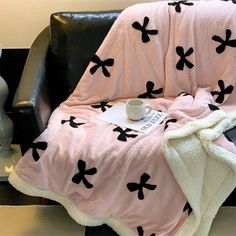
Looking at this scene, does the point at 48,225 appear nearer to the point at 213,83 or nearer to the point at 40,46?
the point at 40,46

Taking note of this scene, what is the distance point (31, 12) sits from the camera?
7.48 feet

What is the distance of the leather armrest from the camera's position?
5.46 feet

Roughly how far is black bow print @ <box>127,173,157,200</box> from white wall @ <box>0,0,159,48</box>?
1049 millimetres

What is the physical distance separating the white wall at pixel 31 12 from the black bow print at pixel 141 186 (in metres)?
1.05

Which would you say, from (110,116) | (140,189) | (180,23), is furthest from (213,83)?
(140,189)

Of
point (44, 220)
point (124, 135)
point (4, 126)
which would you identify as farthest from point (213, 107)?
point (4, 126)

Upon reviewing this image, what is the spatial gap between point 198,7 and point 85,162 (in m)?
0.94

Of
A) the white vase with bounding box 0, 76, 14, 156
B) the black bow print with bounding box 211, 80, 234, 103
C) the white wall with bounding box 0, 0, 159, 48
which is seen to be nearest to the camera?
the black bow print with bounding box 211, 80, 234, 103

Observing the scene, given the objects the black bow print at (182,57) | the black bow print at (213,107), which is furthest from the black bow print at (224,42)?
the black bow print at (213,107)

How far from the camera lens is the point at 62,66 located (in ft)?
6.82

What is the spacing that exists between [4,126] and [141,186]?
83cm

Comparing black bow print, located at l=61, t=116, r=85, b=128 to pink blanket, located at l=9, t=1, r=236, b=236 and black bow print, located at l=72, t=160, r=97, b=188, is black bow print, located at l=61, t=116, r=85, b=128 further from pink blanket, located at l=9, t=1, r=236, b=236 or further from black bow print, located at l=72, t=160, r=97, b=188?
black bow print, located at l=72, t=160, r=97, b=188

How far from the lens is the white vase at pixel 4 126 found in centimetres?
208

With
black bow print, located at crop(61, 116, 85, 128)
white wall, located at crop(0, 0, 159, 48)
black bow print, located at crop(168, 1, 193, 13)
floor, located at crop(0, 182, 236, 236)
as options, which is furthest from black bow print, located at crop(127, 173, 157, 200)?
white wall, located at crop(0, 0, 159, 48)
